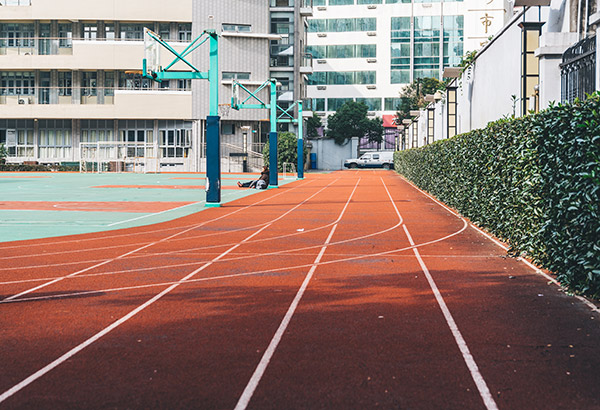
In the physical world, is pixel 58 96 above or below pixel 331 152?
above

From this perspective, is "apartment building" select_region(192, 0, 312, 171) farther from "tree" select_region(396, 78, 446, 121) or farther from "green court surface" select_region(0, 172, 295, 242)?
"green court surface" select_region(0, 172, 295, 242)

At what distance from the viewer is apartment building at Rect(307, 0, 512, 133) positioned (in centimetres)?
9069

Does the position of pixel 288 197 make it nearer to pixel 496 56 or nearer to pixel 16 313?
pixel 496 56

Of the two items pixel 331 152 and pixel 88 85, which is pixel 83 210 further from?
pixel 331 152

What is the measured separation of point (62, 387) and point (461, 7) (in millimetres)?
91318

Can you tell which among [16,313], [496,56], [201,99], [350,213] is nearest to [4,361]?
[16,313]

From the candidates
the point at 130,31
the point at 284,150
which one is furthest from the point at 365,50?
the point at 130,31

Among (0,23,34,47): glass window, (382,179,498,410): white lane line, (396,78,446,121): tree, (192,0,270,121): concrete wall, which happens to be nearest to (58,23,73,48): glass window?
(0,23,34,47): glass window

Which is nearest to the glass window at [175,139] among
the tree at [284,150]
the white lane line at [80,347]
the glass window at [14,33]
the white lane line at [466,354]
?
the tree at [284,150]

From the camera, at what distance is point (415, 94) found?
8294 centimetres

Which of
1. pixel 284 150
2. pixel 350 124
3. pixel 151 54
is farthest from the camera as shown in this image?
pixel 350 124

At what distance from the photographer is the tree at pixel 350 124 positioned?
82.2m

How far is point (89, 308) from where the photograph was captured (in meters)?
7.54

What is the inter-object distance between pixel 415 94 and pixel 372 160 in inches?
406
